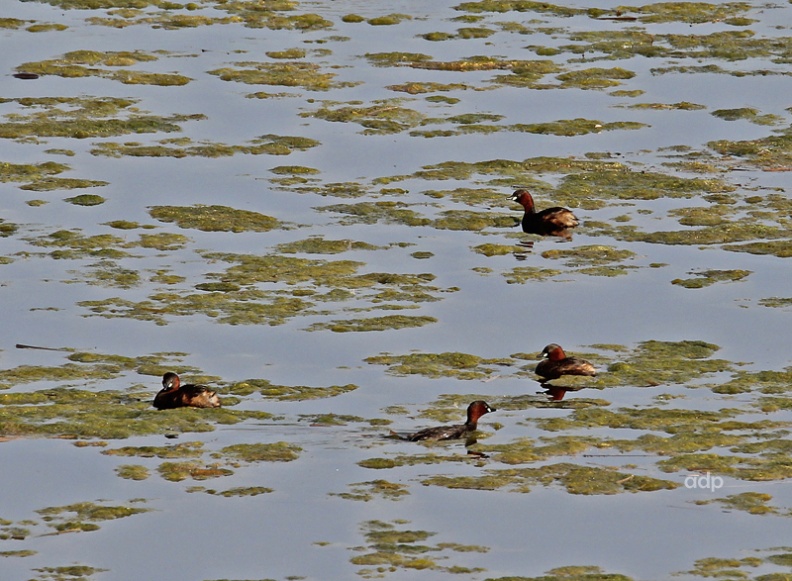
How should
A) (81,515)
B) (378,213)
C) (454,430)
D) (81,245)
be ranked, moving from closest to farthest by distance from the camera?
(81,515)
(454,430)
(81,245)
(378,213)

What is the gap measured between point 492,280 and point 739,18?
1999 centimetres

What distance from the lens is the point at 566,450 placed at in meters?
19.4

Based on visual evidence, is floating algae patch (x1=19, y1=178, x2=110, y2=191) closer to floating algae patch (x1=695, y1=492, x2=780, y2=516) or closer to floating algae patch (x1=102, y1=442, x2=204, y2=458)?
floating algae patch (x1=102, y1=442, x2=204, y2=458)

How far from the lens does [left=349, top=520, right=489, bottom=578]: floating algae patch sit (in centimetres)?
1631

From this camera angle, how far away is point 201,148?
3269cm

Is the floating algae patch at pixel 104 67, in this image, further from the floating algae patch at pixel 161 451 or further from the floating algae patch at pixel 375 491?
the floating algae patch at pixel 375 491

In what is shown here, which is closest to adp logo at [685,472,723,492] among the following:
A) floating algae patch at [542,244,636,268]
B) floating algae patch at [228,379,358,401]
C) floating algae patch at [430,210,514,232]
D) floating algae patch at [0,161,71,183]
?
floating algae patch at [228,379,358,401]

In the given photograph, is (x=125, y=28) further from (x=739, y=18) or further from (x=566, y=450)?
(x=566, y=450)

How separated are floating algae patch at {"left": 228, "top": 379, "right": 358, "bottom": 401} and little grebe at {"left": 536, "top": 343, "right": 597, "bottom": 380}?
2.25 metres

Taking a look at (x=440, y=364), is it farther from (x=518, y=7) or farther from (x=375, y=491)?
(x=518, y=7)

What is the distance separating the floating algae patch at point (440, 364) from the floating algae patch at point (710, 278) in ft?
13.6

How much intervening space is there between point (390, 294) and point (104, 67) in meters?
15.7

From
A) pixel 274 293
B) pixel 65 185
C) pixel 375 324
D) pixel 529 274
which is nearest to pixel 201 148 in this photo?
pixel 65 185

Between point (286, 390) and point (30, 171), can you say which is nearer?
point (286, 390)
